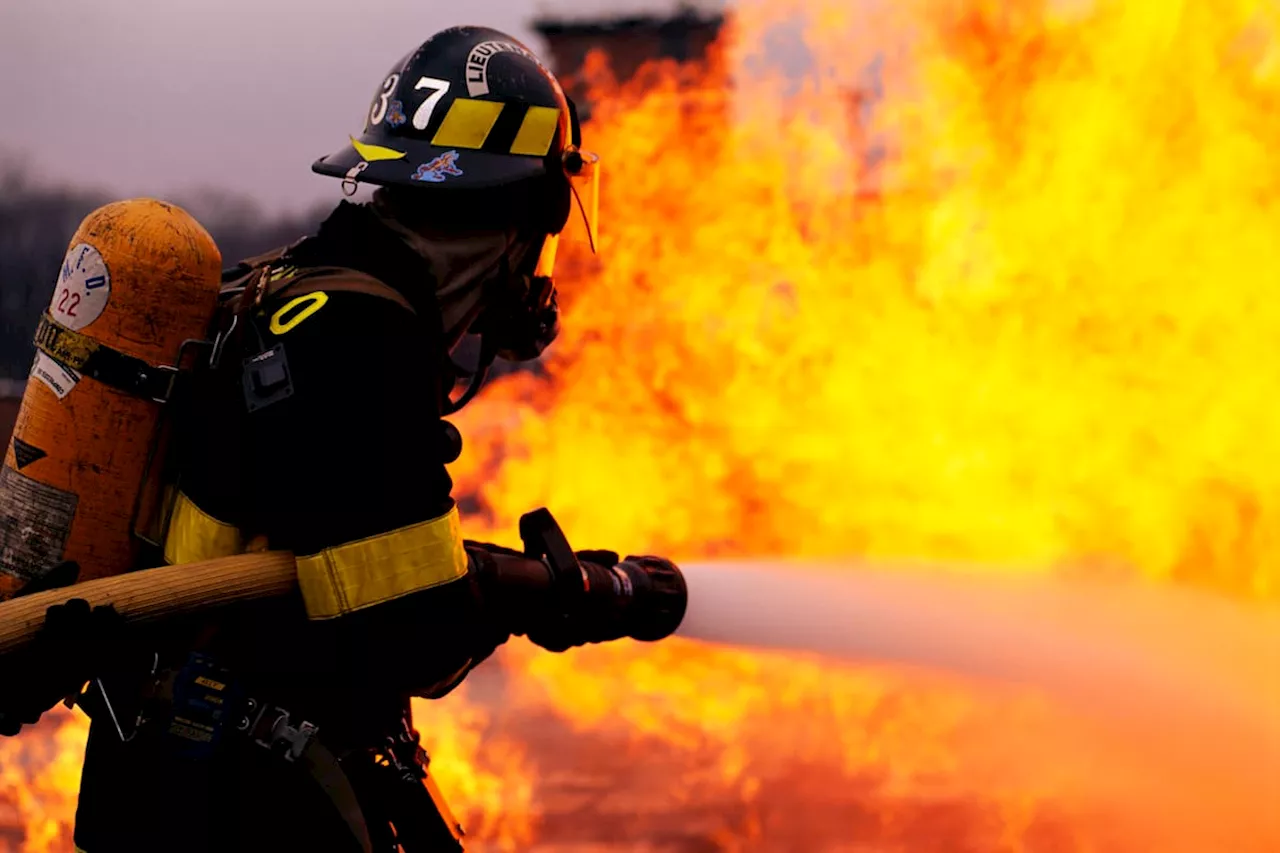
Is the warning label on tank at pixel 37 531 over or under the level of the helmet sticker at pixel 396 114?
under

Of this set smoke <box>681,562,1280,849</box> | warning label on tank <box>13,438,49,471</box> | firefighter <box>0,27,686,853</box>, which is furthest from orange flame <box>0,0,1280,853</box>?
warning label on tank <box>13,438,49,471</box>

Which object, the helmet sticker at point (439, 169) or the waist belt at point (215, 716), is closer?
the waist belt at point (215, 716)

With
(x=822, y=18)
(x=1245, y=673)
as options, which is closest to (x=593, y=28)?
(x=822, y=18)

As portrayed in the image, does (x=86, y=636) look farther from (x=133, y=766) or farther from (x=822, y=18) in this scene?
(x=822, y=18)

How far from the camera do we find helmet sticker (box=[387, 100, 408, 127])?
2518 mm

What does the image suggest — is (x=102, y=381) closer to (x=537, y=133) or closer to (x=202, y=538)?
(x=202, y=538)

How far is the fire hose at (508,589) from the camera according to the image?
2057 mm

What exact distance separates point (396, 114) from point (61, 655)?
1071mm

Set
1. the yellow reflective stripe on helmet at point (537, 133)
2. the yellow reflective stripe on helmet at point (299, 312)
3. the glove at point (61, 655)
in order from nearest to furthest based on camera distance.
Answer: the glove at point (61, 655), the yellow reflective stripe on helmet at point (299, 312), the yellow reflective stripe on helmet at point (537, 133)

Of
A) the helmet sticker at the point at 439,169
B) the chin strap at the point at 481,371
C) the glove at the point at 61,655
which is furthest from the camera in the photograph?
the chin strap at the point at 481,371

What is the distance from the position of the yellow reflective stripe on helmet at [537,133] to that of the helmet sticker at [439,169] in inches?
4.6

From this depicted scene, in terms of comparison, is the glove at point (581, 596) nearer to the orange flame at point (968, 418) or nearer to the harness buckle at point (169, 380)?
the harness buckle at point (169, 380)

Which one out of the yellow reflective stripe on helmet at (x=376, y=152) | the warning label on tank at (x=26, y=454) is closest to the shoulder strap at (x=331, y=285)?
the yellow reflective stripe on helmet at (x=376, y=152)

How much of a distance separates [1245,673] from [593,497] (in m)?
4.76
